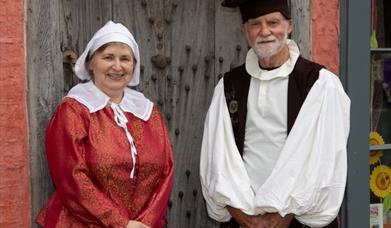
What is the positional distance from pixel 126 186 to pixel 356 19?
1624 millimetres

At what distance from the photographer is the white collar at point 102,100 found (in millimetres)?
2871

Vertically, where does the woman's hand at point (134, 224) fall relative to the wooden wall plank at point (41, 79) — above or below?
below

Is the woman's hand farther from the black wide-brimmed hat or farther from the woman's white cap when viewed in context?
the black wide-brimmed hat

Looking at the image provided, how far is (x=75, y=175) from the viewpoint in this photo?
2705mm

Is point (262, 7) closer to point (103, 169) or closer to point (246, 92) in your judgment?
point (246, 92)

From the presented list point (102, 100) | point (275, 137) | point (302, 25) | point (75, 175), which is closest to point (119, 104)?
point (102, 100)

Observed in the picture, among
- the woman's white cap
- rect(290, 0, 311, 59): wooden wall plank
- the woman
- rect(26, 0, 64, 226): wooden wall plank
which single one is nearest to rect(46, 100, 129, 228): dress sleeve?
the woman

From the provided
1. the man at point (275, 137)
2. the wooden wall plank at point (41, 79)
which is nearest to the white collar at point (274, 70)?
the man at point (275, 137)

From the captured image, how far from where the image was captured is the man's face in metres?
3.03

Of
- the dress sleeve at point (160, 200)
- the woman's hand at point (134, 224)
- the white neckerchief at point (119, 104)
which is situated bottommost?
the woman's hand at point (134, 224)

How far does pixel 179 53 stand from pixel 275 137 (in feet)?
2.72

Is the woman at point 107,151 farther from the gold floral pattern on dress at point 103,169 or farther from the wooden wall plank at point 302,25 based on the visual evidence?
the wooden wall plank at point 302,25

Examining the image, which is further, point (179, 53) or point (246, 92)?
point (179, 53)

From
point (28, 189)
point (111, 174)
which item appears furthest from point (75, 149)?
point (28, 189)
